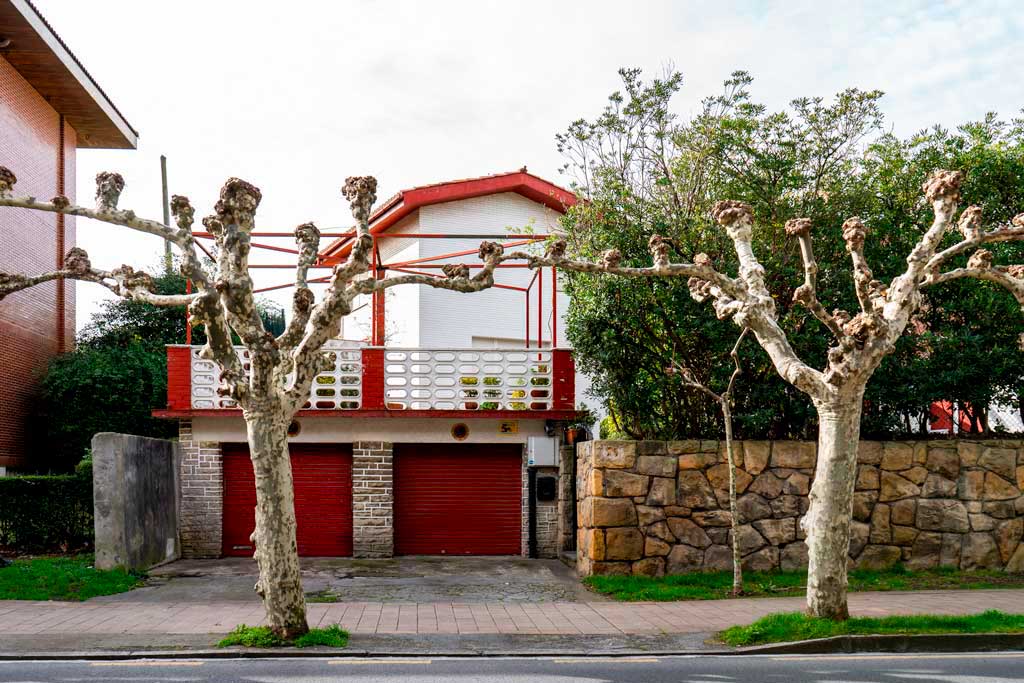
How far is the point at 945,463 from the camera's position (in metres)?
14.2

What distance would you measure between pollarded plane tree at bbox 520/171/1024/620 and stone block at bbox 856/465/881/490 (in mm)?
4512

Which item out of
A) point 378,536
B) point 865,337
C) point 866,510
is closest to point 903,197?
point 866,510

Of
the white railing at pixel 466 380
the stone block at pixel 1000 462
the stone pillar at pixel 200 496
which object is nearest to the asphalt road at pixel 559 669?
the stone block at pixel 1000 462

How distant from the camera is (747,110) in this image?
1541cm

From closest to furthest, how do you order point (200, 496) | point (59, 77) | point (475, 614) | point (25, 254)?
point (475, 614) → point (200, 496) → point (25, 254) → point (59, 77)

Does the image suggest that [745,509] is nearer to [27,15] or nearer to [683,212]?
[683,212]

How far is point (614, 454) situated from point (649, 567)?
168cm

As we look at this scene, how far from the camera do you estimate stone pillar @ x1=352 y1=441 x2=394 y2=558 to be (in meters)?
16.9

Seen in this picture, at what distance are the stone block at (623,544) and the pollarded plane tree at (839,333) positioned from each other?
13.9 feet

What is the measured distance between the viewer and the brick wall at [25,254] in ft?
63.4

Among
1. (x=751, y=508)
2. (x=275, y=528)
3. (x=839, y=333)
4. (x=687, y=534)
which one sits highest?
(x=839, y=333)

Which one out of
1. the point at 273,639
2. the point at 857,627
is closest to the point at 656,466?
the point at 857,627

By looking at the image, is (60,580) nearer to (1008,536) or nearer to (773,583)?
(773,583)

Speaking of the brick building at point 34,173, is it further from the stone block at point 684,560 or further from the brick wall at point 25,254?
the stone block at point 684,560
